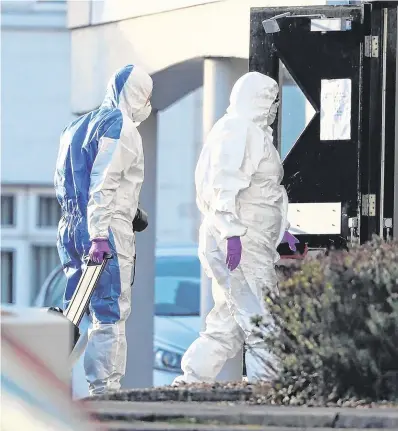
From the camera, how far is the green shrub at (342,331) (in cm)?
490

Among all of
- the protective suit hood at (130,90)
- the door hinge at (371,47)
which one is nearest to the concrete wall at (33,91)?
the door hinge at (371,47)

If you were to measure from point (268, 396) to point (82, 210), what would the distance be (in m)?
2.82

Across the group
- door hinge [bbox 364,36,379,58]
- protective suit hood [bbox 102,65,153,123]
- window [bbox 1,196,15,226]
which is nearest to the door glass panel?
door hinge [bbox 364,36,379,58]

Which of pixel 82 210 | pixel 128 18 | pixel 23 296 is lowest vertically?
pixel 23 296

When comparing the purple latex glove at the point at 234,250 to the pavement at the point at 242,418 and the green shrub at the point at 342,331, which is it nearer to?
the green shrub at the point at 342,331

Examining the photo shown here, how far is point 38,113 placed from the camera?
708 inches

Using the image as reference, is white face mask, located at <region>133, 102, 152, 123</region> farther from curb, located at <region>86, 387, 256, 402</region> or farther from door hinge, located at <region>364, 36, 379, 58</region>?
curb, located at <region>86, 387, 256, 402</region>

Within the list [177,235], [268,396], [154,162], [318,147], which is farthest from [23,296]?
[268,396]

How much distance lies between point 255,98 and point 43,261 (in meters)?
11.0

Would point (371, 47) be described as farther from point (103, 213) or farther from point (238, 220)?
point (103, 213)

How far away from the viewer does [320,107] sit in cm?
865

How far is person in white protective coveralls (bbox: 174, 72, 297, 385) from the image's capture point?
7.55m

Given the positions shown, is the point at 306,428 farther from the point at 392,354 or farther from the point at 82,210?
the point at 82,210

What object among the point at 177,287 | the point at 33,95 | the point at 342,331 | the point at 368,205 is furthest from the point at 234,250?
the point at 33,95
